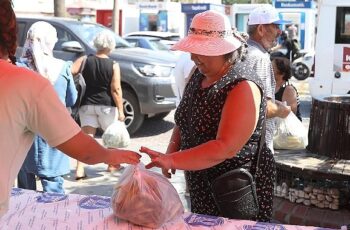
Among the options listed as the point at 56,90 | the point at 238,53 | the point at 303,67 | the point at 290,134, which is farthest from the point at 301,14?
the point at 238,53

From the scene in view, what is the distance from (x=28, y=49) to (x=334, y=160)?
108 inches

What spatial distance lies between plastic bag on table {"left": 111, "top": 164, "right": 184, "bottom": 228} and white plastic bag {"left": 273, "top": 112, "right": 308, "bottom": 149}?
2.41m

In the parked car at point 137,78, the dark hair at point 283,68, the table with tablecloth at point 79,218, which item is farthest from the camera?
the parked car at point 137,78

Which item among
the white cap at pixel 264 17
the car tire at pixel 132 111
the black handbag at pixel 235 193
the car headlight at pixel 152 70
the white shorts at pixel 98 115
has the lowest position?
the car tire at pixel 132 111

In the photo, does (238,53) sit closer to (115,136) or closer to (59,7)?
(115,136)

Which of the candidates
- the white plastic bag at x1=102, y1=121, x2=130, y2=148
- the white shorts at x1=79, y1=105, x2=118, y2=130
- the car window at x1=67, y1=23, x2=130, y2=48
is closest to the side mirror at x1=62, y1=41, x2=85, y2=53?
the car window at x1=67, y1=23, x2=130, y2=48

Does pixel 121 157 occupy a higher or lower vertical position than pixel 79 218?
higher

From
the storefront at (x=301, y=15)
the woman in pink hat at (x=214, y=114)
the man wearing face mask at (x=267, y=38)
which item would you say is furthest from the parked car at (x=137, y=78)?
the storefront at (x=301, y=15)

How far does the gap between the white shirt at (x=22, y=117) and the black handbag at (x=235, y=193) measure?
93 centimetres

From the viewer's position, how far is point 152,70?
357 inches

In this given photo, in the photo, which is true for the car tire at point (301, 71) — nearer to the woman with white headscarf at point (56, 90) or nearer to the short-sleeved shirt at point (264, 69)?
the woman with white headscarf at point (56, 90)

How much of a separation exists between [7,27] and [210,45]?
0.98 meters

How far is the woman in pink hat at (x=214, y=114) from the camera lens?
2422mm

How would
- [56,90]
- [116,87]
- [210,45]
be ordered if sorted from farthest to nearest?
1. [116,87]
2. [56,90]
3. [210,45]
